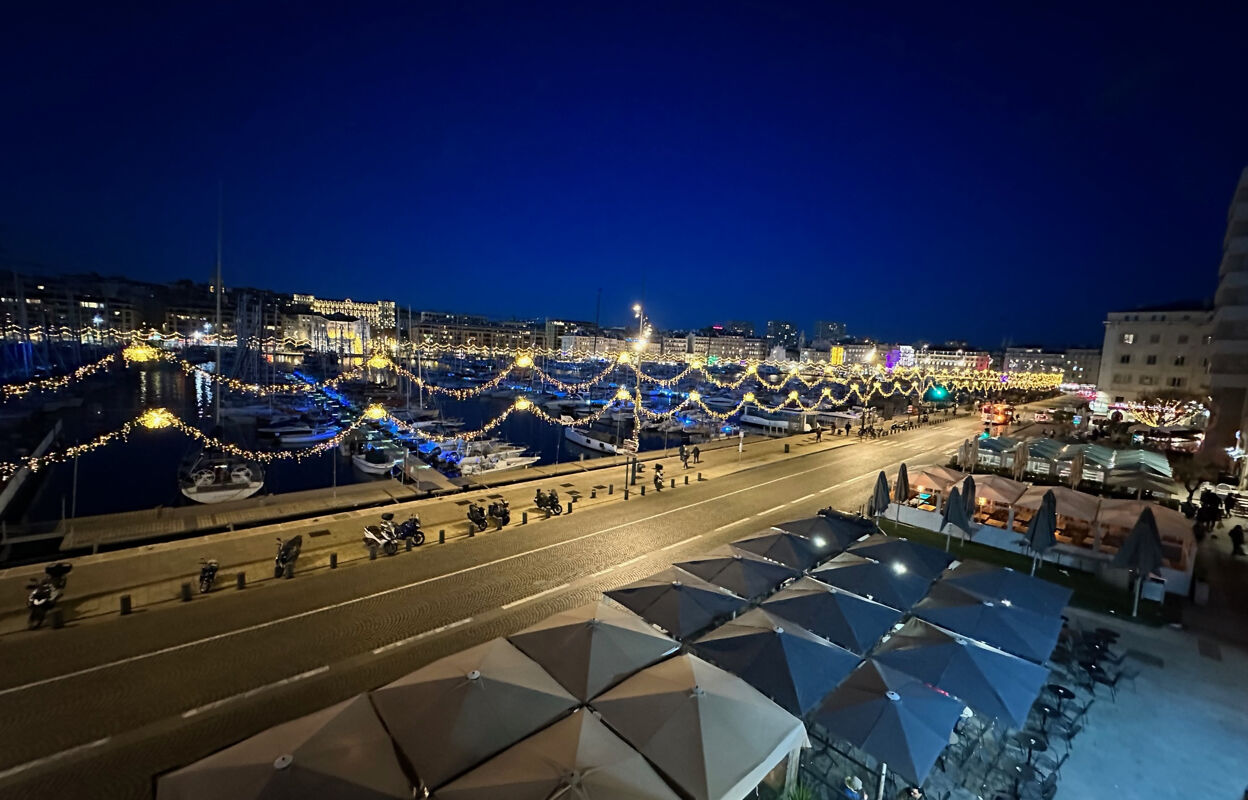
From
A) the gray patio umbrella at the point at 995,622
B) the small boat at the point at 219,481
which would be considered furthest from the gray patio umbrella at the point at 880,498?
the small boat at the point at 219,481

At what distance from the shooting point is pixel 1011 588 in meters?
11.1

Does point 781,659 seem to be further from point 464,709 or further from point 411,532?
point 411,532

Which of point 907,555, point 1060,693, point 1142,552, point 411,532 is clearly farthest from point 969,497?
point 411,532

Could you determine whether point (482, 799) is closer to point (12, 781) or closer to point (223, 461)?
point (12, 781)

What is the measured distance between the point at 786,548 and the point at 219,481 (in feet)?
87.1

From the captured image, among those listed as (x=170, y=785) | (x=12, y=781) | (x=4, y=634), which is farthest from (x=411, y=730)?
(x=4, y=634)

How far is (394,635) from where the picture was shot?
10883mm

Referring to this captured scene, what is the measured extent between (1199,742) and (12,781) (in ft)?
Answer: 57.8

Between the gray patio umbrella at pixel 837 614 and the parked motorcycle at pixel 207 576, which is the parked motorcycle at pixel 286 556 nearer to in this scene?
the parked motorcycle at pixel 207 576

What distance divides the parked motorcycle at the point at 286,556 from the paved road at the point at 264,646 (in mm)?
441

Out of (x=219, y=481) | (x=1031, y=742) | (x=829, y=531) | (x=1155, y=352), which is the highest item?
(x=1155, y=352)

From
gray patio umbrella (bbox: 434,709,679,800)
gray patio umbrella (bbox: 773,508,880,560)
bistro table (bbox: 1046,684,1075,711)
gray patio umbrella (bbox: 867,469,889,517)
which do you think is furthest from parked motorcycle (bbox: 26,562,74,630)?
gray patio umbrella (bbox: 867,469,889,517)

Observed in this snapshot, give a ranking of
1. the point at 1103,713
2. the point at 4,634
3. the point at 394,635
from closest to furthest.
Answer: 1. the point at 1103,713
2. the point at 4,634
3. the point at 394,635

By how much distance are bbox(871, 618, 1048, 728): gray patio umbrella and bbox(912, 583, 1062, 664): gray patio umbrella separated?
478 millimetres
